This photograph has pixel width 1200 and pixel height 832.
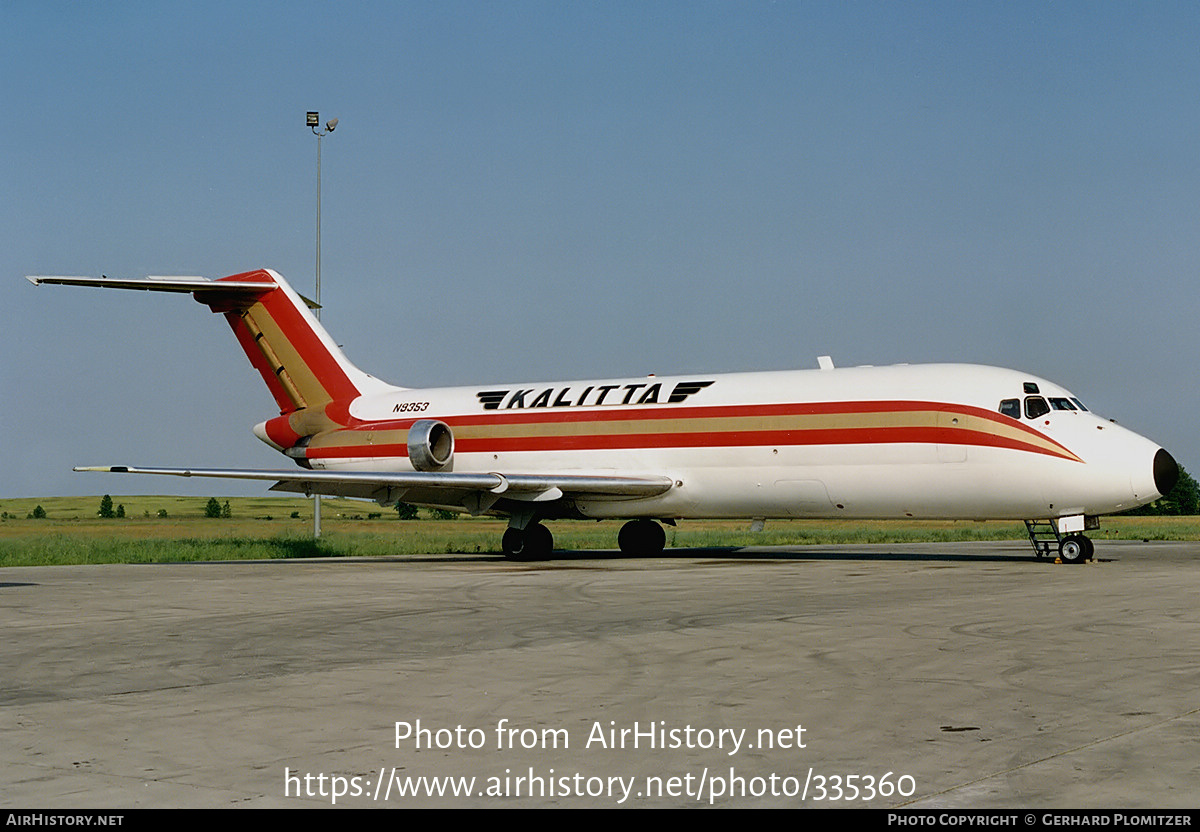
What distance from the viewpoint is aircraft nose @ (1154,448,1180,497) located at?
21.8m

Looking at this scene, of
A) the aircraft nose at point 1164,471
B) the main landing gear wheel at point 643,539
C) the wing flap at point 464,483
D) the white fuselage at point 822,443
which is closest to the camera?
the aircraft nose at point 1164,471

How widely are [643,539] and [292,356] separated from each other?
10.2m

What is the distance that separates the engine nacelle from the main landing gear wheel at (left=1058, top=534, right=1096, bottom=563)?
13768 millimetres

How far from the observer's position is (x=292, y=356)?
33.1m

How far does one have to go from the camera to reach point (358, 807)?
225 inches

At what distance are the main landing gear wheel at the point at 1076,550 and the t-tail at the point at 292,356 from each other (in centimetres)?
1745

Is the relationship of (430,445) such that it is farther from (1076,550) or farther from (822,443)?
(1076,550)

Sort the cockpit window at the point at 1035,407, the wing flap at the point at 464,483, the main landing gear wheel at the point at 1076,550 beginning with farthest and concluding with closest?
the wing flap at the point at 464,483, the cockpit window at the point at 1035,407, the main landing gear wheel at the point at 1076,550

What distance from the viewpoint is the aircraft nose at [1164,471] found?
21.8 metres

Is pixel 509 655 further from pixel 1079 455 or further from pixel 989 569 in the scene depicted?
pixel 1079 455

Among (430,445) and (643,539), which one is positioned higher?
(430,445)

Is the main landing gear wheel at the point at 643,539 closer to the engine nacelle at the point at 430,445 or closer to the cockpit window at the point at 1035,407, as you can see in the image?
the engine nacelle at the point at 430,445

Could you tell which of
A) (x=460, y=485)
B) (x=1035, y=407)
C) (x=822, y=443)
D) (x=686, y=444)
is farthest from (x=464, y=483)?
(x=1035, y=407)

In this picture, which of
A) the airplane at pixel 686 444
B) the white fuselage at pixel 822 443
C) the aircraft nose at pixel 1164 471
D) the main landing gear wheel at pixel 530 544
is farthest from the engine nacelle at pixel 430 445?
the aircraft nose at pixel 1164 471
